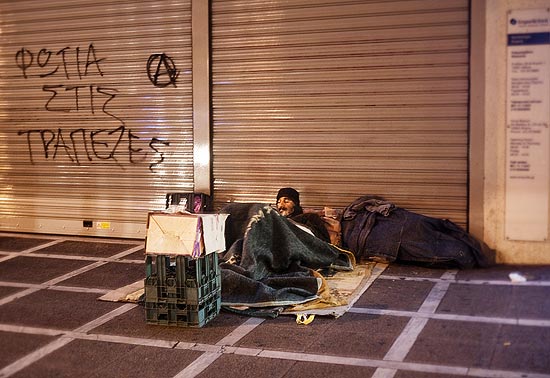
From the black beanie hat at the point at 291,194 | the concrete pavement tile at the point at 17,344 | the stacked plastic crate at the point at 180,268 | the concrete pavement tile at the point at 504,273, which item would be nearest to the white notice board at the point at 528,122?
the concrete pavement tile at the point at 504,273

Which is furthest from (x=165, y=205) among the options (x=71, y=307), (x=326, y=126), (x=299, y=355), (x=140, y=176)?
(x=299, y=355)

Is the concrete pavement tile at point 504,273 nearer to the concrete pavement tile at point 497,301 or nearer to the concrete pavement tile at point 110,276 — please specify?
the concrete pavement tile at point 497,301

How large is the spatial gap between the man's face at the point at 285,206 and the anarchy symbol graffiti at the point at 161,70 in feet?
8.16

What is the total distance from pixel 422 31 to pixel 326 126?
1706 millimetres

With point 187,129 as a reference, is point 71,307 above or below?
below

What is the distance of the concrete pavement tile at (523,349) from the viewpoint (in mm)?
4938

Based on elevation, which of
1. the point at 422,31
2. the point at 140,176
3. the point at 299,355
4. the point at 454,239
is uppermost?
the point at 422,31

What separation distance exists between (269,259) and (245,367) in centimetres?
231

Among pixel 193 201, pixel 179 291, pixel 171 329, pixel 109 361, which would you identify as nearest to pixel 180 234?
pixel 179 291

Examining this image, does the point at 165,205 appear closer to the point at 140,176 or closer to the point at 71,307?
the point at 140,176

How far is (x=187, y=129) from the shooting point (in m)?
9.98

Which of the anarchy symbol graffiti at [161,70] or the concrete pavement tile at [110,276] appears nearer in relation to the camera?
the concrete pavement tile at [110,276]

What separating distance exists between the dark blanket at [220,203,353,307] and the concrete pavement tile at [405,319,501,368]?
50.9 inches

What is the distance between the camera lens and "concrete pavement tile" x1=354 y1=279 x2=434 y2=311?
6.66 meters
